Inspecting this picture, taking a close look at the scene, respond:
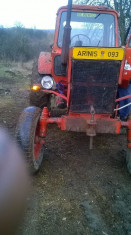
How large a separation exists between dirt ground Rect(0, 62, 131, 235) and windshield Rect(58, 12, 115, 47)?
1774 mm

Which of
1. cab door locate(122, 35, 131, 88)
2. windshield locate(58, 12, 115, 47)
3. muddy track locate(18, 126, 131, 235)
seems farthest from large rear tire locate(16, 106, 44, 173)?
windshield locate(58, 12, 115, 47)

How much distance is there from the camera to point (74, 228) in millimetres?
2410

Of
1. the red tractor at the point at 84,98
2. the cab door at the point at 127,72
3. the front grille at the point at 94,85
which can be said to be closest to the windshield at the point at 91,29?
the cab door at the point at 127,72

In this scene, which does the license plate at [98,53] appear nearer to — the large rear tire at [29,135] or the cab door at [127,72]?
the cab door at [127,72]

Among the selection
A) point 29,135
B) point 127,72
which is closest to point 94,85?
point 127,72

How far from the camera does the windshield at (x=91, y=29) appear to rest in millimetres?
4742

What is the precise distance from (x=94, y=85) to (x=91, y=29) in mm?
1994

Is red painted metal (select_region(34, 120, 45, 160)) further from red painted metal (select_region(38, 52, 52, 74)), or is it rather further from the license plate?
red painted metal (select_region(38, 52, 52, 74))

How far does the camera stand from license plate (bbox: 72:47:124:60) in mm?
3143

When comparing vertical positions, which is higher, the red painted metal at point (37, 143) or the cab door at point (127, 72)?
the cab door at point (127, 72)

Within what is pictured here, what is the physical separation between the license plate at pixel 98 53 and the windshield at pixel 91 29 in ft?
5.11

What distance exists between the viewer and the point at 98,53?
3.16m

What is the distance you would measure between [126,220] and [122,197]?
43cm

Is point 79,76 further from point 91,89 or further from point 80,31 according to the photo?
point 80,31
